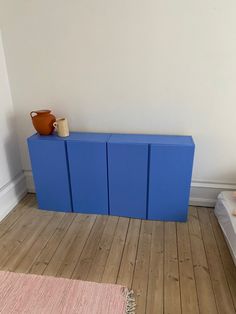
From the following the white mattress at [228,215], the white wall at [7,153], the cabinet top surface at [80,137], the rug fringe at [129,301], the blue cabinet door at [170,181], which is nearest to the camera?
the rug fringe at [129,301]

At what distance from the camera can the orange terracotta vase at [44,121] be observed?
1837 mm

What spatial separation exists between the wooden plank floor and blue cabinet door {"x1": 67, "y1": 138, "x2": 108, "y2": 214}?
0.10 m

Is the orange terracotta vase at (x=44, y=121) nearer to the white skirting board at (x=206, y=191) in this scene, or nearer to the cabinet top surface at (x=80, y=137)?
the cabinet top surface at (x=80, y=137)

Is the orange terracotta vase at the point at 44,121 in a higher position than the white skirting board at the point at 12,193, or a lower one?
higher

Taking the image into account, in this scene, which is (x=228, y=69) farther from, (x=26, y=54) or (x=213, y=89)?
(x=26, y=54)

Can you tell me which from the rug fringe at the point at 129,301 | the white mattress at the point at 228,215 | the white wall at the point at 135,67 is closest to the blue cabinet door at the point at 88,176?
the white wall at the point at 135,67

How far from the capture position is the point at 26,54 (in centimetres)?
187

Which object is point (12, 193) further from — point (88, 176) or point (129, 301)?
point (129, 301)

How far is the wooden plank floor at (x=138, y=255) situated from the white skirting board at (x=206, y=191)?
0.07 metres

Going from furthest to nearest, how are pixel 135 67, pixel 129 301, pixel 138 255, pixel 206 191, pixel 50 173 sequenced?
pixel 206 191 → pixel 50 173 → pixel 135 67 → pixel 138 255 → pixel 129 301

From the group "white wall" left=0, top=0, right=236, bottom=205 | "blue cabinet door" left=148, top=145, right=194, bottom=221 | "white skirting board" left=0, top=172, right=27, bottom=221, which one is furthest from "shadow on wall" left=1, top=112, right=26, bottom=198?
"blue cabinet door" left=148, top=145, right=194, bottom=221

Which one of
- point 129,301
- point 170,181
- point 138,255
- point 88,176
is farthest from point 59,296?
point 170,181

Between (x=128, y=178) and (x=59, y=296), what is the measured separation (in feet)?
2.85

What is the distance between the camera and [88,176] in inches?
73.9
